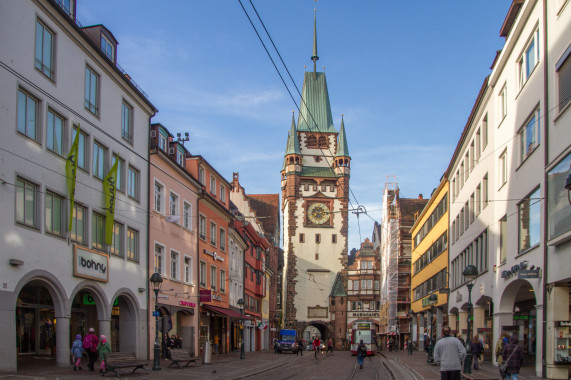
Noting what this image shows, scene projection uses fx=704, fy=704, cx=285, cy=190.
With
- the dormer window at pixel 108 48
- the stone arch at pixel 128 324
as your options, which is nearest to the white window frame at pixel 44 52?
the dormer window at pixel 108 48

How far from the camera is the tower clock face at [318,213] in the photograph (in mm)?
97938

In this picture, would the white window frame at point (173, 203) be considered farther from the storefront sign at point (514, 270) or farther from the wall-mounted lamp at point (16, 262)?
the storefront sign at point (514, 270)

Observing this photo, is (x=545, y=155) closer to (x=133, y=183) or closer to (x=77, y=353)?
(x=77, y=353)

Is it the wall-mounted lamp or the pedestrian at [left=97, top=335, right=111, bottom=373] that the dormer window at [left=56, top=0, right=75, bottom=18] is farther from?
the pedestrian at [left=97, top=335, right=111, bottom=373]

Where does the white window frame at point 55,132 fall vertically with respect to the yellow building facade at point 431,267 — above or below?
above

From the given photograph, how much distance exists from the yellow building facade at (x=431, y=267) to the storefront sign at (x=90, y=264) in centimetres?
2105

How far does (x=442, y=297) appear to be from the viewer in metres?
46.3

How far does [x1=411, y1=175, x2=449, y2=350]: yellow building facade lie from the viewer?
46.6 metres

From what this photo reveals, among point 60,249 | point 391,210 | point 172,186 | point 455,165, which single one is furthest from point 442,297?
point 391,210

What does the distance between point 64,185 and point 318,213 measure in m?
76.0

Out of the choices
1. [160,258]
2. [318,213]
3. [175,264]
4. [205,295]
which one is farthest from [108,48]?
[318,213]

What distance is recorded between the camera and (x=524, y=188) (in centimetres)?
2398

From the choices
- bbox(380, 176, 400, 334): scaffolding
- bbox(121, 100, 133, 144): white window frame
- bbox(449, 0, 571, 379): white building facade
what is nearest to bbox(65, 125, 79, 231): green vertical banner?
bbox(121, 100, 133, 144): white window frame

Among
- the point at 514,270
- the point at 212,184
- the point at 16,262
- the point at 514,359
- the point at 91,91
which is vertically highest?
the point at 91,91
